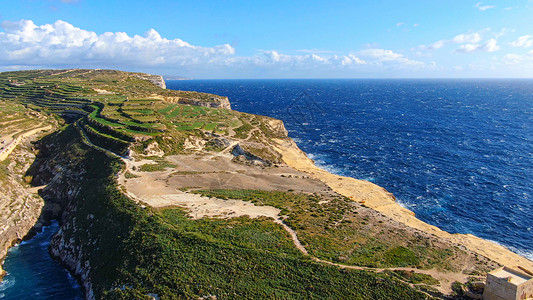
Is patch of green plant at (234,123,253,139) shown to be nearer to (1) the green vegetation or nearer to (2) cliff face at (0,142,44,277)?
(1) the green vegetation

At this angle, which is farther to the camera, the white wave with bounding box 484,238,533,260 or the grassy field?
the white wave with bounding box 484,238,533,260

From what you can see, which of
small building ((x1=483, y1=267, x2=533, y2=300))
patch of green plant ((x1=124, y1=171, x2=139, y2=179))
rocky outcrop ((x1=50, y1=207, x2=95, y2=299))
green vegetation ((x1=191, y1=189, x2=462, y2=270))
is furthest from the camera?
patch of green plant ((x1=124, y1=171, x2=139, y2=179))

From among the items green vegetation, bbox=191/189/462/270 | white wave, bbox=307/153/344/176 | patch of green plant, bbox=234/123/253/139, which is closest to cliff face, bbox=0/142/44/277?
green vegetation, bbox=191/189/462/270

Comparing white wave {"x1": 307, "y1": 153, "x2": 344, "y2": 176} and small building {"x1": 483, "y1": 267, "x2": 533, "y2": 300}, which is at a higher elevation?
small building {"x1": 483, "y1": 267, "x2": 533, "y2": 300}

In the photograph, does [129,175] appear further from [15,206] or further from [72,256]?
[72,256]

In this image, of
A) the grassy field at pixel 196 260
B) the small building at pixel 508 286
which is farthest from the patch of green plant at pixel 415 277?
the small building at pixel 508 286
